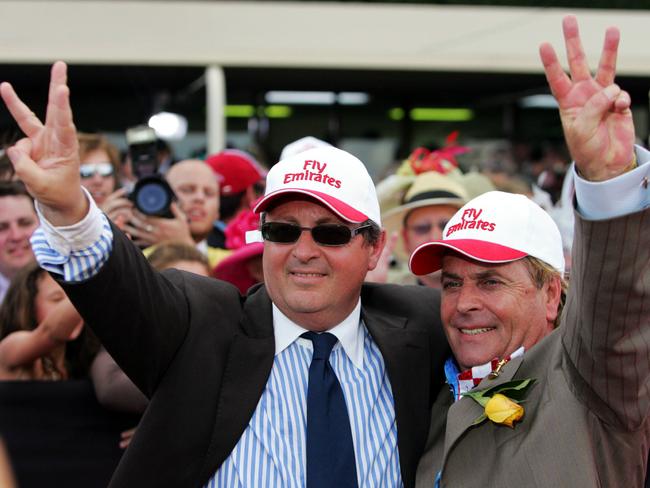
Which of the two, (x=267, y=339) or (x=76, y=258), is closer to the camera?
(x=76, y=258)

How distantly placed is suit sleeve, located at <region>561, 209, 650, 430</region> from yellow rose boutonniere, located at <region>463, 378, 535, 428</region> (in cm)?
18

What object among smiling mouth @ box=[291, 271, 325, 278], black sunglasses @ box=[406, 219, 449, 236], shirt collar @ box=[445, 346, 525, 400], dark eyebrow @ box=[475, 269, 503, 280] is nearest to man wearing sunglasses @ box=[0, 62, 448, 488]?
smiling mouth @ box=[291, 271, 325, 278]

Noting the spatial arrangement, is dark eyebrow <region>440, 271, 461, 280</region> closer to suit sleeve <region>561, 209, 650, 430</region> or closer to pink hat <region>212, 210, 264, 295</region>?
suit sleeve <region>561, 209, 650, 430</region>

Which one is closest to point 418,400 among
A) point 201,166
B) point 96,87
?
point 201,166

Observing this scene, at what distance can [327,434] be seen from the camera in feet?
8.29

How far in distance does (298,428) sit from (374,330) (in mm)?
439

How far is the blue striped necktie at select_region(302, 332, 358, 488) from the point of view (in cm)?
248

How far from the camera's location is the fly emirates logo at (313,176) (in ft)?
8.92

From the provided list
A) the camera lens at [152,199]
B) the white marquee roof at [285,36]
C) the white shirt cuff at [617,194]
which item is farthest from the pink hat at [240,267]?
the white marquee roof at [285,36]

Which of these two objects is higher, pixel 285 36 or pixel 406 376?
pixel 285 36

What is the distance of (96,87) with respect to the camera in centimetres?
1064

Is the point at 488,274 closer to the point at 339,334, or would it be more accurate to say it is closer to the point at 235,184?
the point at 339,334

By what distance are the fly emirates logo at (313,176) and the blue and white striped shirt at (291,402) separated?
1.30 feet

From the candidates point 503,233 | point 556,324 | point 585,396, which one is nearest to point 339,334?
point 503,233
